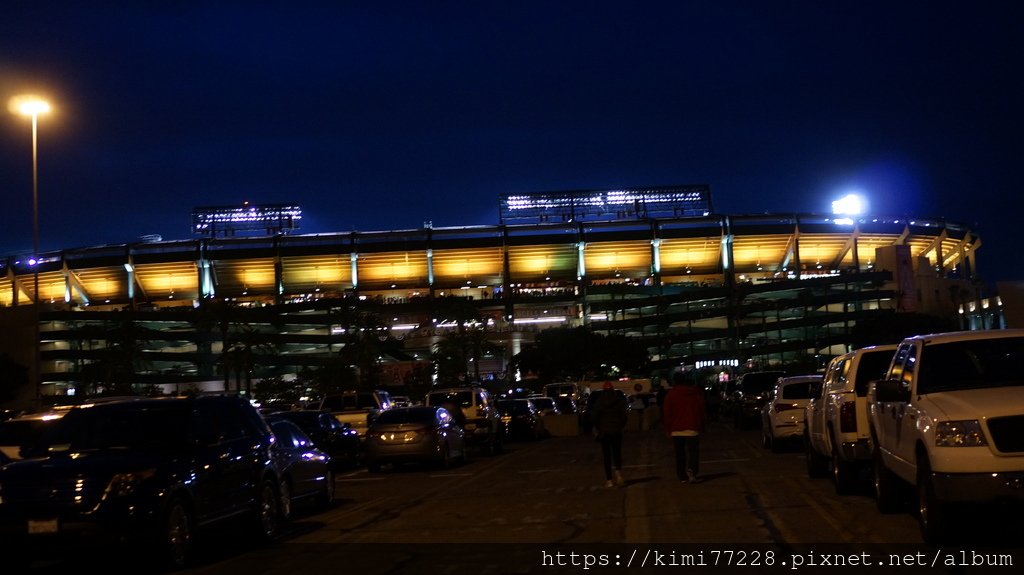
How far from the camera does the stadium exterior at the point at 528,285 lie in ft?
398

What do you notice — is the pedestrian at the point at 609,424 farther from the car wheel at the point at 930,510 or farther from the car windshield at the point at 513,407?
the car windshield at the point at 513,407

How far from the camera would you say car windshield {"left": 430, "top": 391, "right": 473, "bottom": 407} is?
106 ft

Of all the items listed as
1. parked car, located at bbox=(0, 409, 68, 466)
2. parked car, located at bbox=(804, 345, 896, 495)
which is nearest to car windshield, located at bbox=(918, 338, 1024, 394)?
parked car, located at bbox=(804, 345, 896, 495)

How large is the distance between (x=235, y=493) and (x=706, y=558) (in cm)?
531

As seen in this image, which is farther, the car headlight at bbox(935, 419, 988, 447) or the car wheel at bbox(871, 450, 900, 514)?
the car wheel at bbox(871, 450, 900, 514)

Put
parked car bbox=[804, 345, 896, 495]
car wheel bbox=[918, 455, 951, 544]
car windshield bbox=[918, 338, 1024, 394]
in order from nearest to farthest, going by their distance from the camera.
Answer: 1. car wheel bbox=[918, 455, 951, 544]
2. car windshield bbox=[918, 338, 1024, 394]
3. parked car bbox=[804, 345, 896, 495]

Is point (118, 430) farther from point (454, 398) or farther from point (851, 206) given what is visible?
point (851, 206)

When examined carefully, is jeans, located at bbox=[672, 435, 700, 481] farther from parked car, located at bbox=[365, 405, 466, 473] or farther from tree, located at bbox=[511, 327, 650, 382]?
tree, located at bbox=[511, 327, 650, 382]

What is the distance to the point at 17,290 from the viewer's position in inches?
4926

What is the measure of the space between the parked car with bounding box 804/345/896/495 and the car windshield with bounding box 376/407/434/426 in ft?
33.3

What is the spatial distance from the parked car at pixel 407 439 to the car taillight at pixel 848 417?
37.4 ft

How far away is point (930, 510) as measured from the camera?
33.8 ft

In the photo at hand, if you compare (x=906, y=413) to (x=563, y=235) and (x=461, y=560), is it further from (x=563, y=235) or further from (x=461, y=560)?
(x=563, y=235)

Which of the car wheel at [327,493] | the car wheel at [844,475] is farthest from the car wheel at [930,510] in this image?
the car wheel at [327,493]
